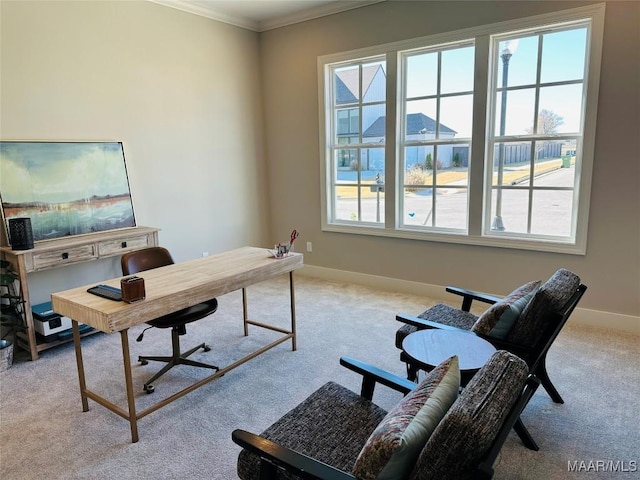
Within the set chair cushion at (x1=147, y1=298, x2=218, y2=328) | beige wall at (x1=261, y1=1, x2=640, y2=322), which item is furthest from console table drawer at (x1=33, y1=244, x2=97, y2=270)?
beige wall at (x1=261, y1=1, x2=640, y2=322)

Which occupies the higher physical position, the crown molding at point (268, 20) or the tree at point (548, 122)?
the crown molding at point (268, 20)

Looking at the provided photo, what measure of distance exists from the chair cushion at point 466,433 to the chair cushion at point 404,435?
46 millimetres

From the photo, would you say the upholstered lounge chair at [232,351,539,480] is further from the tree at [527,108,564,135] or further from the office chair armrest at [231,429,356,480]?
the tree at [527,108,564,135]

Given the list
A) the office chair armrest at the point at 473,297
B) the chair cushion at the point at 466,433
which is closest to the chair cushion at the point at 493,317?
the office chair armrest at the point at 473,297

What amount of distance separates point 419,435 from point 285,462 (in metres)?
0.41

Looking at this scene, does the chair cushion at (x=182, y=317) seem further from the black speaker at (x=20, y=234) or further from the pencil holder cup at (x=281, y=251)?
the black speaker at (x=20, y=234)

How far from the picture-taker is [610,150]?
128 inches

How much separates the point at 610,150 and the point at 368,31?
2507 mm

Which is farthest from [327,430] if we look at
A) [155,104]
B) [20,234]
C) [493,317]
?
[155,104]

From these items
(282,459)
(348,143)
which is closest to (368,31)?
(348,143)

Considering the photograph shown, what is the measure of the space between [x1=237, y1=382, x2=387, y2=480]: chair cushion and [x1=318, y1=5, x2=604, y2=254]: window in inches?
106

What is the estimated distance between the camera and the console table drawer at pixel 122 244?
336 cm

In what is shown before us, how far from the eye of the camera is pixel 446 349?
80.9 inches

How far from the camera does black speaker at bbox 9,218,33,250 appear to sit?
2.94 m
